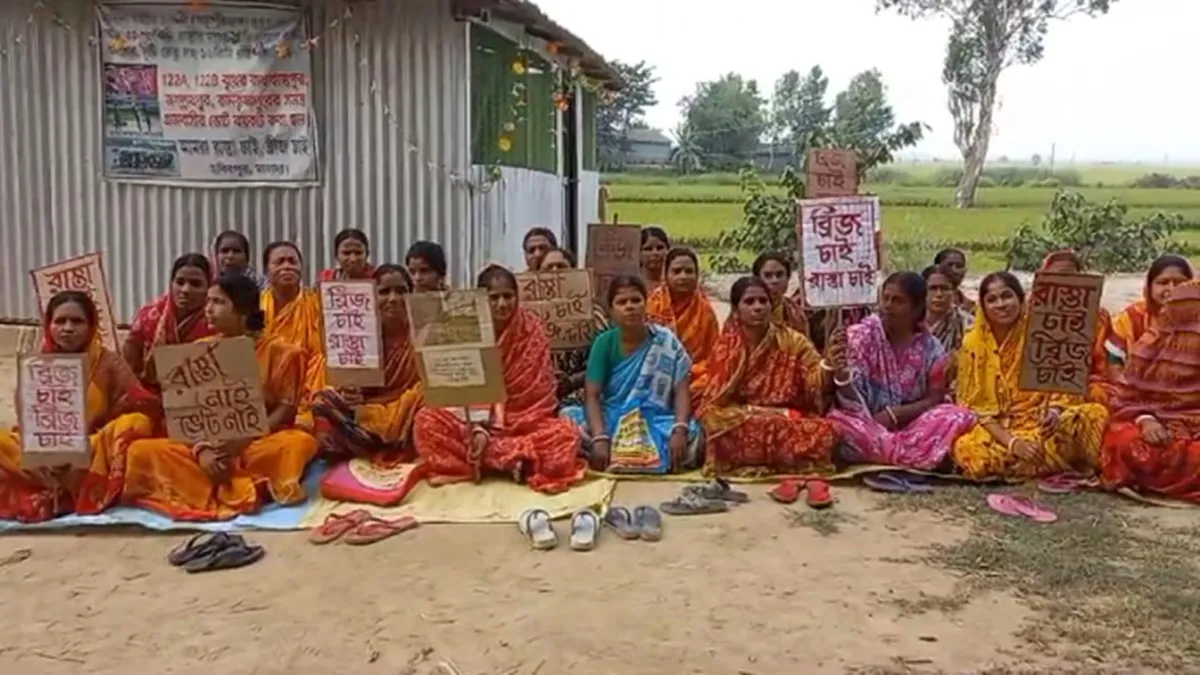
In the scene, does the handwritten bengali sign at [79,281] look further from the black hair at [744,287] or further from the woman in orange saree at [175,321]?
the black hair at [744,287]

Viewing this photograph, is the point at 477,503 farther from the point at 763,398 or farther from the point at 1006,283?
the point at 1006,283

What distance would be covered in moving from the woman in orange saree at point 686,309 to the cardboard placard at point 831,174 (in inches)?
32.2

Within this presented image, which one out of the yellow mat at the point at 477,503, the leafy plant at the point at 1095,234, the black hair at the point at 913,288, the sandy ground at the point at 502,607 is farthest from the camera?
the leafy plant at the point at 1095,234

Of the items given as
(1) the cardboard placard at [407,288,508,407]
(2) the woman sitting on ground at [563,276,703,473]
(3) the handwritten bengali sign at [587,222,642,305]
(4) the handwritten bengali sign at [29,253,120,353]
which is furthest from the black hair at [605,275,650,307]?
(4) the handwritten bengali sign at [29,253,120,353]

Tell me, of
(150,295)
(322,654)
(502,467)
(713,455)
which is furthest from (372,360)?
(150,295)

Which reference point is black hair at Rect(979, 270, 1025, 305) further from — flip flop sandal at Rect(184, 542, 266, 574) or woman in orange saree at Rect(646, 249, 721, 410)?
flip flop sandal at Rect(184, 542, 266, 574)

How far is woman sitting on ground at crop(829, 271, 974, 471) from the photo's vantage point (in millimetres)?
5855

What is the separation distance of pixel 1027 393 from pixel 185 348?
3.74 meters

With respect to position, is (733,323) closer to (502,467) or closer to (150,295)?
(502,467)

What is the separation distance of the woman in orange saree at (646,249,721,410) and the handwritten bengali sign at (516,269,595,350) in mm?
375

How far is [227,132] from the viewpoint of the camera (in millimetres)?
8531

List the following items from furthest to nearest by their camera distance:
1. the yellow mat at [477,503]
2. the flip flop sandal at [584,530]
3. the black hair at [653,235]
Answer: the black hair at [653,235], the yellow mat at [477,503], the flip flop sandal at [584,530]

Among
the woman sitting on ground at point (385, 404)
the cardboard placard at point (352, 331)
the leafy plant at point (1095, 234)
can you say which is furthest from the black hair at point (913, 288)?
the leafy plant at point (1095, 234)

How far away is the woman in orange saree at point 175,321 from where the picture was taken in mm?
5570
